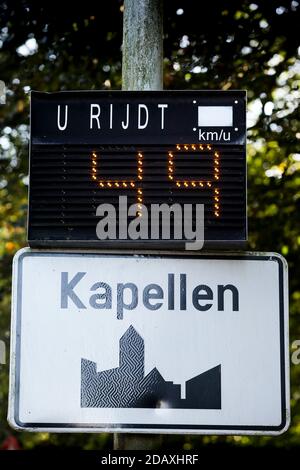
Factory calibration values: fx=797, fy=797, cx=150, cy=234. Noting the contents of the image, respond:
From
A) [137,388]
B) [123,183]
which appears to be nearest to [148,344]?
[137,388]

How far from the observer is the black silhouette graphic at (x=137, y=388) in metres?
2.74

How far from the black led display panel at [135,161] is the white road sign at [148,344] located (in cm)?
10

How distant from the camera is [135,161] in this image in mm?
2967

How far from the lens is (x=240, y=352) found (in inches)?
110

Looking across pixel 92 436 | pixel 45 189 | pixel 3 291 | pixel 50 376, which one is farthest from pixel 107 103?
pixel 92 436

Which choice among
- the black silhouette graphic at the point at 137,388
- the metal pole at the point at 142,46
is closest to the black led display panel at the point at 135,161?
the metal pole at the point at 142,46

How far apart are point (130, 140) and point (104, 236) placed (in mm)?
393

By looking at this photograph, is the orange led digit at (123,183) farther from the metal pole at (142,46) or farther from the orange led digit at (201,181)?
the metal pole at (142,46)

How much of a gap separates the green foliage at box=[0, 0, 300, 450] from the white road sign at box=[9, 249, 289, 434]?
3.37m

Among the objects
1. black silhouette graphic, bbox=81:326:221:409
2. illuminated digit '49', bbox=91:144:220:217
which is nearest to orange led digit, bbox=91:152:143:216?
illuminated digit '49', bbox=91:144:220:217

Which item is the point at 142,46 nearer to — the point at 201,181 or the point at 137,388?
the point at 201,181

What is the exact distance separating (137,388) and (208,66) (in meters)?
4.27

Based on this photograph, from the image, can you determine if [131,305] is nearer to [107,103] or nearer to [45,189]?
[45,189]

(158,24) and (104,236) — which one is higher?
(158,24)
